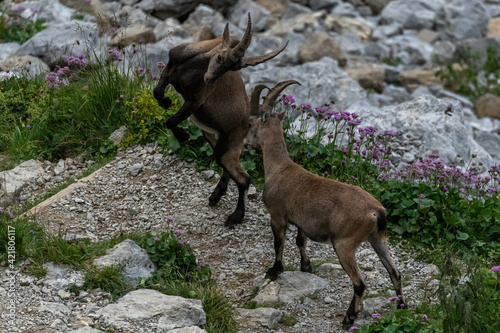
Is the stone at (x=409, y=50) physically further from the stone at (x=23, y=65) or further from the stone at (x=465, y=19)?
the stone at (x=23, y=65)

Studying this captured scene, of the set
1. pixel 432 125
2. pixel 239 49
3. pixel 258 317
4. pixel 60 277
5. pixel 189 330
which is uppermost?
pixel 239 49

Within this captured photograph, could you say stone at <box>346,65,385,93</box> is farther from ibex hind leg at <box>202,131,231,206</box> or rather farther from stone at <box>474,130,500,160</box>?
ibex hind leg at <box>202,131,231,206</box>

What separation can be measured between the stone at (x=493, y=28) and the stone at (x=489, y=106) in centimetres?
443

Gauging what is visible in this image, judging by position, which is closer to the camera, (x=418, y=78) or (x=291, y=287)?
(x=291, y=287)

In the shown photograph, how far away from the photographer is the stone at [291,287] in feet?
23.8

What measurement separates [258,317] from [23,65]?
258 inches

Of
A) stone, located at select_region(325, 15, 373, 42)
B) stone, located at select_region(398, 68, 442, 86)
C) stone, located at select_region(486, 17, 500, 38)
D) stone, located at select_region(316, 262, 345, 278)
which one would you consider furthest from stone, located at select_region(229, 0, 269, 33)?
stone, located at select_region(316, 262, 345, 278)

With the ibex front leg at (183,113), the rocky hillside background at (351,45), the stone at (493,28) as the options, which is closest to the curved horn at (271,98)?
the ibex front leg at (183,113)

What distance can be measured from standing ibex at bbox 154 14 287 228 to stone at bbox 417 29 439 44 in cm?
1347

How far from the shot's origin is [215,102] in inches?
337

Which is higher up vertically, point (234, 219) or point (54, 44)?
point (54, 44)

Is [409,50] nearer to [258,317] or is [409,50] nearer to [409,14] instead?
[409,14]

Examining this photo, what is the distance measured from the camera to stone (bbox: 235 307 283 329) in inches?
265

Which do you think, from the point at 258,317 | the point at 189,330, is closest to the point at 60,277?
the point at 189,330
